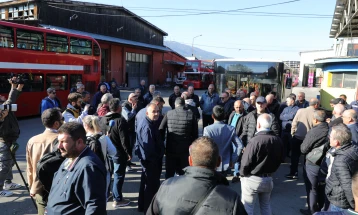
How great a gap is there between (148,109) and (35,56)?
10042 millimetres

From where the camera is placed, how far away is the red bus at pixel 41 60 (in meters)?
11.1

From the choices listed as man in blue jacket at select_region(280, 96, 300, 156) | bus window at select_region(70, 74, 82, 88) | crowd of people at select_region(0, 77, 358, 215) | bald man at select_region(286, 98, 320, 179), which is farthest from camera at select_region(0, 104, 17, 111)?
bus window at select_region(70, 74, 82, 88)

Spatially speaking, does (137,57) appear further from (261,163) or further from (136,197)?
(261,163)

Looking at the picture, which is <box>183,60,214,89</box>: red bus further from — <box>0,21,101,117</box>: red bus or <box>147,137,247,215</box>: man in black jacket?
<box>147,137,247,215</box>: man in black jacket

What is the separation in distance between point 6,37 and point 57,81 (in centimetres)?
313

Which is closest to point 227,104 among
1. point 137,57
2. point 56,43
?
point 56,43

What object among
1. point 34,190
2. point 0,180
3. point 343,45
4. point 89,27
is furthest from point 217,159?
point 89,27

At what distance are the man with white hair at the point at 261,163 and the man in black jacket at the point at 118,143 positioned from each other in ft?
6.44

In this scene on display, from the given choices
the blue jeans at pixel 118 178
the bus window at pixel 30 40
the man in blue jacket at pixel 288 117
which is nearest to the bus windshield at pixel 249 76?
the man in blue jacket at pixel 288 117

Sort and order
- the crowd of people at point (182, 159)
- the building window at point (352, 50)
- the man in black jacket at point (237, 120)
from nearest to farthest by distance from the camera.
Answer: the crowd of people at point (182, 159) → the man in black jacket at point (237, 120) → the building window at point (352, 50)

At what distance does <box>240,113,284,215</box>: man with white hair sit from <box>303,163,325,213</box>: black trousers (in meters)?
0.81

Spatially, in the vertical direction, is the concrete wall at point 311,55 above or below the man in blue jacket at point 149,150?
above

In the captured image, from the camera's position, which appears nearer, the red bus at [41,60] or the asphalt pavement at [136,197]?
the asphalt pavement at [136,197]

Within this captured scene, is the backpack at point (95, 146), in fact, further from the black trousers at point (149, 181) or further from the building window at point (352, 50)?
the building window at point (352, 50)
